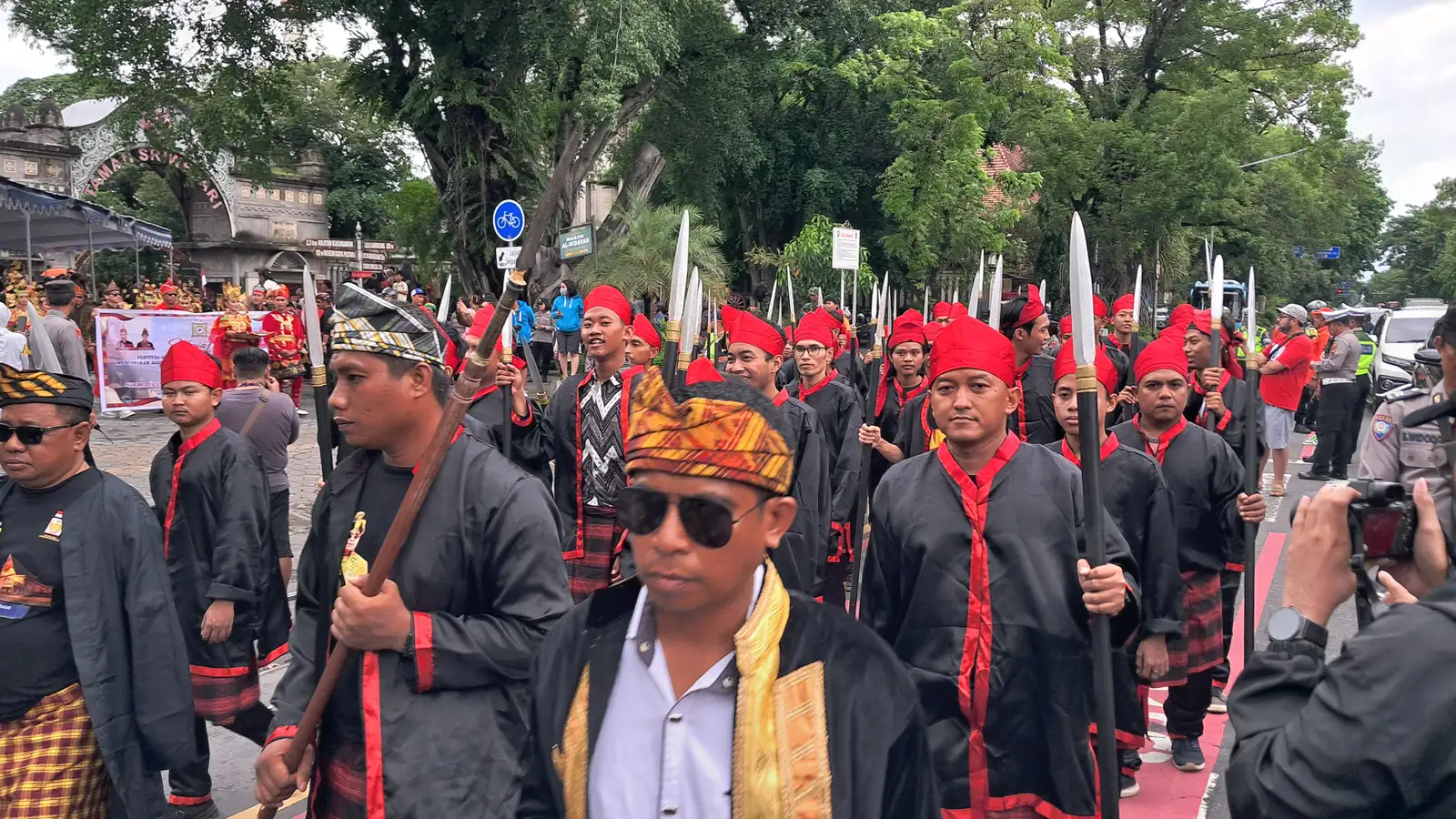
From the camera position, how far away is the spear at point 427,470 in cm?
230

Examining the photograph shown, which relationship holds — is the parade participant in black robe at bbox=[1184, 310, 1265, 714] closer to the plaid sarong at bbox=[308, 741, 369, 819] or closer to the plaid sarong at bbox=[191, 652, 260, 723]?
the plaid sarong at bbox=[308, 741, 369, 819]

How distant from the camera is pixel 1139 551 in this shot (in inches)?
185

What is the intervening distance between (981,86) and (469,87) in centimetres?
1175

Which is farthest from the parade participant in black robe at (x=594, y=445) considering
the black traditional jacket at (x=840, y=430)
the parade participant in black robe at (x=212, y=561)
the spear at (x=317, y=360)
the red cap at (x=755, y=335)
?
the spear at (x=317, y=360)

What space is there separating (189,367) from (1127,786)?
463 cm

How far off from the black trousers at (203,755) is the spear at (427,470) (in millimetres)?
2062

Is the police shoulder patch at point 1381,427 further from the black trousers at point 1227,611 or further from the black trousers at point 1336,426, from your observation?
the black trousers at point 1336,426

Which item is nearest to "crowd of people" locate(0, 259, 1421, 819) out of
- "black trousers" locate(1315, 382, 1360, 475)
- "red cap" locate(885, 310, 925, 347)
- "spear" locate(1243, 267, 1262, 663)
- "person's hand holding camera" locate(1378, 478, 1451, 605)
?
"spear" locate(1243, 267, 1262, 663)

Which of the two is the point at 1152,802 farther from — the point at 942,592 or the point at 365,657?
the point at 365,657

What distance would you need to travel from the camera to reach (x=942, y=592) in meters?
3.47

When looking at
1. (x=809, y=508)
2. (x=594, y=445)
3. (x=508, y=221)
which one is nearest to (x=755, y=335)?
(x=594, y=445)

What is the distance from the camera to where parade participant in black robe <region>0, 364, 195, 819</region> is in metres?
3.59

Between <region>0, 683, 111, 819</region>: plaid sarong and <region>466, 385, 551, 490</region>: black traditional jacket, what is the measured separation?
137 inches

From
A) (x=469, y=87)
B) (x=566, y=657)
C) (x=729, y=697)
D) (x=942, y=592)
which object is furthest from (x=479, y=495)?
(x=469, y=87)
